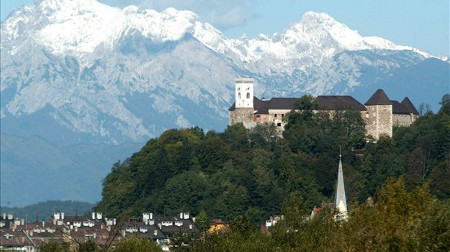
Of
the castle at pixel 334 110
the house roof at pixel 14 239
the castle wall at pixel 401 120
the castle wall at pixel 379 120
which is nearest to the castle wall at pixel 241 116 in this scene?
the castle at pixel 334 110

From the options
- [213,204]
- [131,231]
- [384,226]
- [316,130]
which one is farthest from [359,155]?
[384,226]

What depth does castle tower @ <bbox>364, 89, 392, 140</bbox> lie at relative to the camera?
155500 millimetres

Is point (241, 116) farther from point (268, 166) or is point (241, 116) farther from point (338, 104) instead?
point (268, 166)

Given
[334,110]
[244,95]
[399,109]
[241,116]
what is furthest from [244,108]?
[399,109]

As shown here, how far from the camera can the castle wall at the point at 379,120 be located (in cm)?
15550

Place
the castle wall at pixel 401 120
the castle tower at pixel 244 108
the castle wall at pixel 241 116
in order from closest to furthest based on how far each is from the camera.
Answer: the castle wall at pixel 401 120 < the castle tower at pixel 244 108 < the castle wall at pixel 241 116

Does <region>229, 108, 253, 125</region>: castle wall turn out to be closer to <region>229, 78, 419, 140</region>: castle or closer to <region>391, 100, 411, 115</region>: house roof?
<region>229, 78, 419, 140</region>: castle

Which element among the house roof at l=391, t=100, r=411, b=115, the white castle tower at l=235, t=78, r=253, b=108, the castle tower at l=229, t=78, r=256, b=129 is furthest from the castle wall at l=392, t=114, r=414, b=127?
the white castle tower at l=235, t=78, r=253, b=108

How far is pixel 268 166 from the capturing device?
149125 millimetres

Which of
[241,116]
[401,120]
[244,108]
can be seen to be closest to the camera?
[401,120]

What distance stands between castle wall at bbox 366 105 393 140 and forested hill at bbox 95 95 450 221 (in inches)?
54.6

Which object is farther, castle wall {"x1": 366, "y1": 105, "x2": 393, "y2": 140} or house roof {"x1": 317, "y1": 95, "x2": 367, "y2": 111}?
house roof {"x1": 317, "y1": 95, "x2": 367, "y2": 111}

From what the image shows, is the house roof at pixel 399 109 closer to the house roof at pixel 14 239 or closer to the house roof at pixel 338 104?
the house roof at pixel 338 104

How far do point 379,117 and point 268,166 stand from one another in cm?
1446
